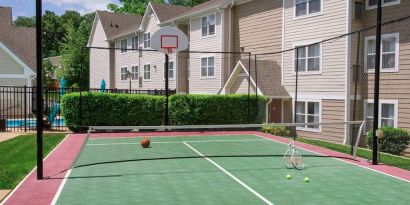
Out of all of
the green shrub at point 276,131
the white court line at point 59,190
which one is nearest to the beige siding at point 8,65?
the green shrub at point 276,131

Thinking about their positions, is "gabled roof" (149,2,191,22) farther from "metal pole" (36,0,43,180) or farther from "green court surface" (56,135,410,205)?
"metal pole" (36,0,43,180)

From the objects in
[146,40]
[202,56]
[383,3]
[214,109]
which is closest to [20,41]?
[146,40]

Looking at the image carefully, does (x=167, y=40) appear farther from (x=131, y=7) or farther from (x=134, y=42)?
(x=131, y=7)

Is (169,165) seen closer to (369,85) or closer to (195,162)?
(195,162)

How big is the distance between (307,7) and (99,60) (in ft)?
103

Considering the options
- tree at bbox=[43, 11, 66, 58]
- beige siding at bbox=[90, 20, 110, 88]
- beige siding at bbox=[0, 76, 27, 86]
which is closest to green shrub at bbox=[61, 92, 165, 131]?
beige siding at bbox=[0, 76, 27, 86]

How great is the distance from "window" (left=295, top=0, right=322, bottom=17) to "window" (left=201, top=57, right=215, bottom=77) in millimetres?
8177

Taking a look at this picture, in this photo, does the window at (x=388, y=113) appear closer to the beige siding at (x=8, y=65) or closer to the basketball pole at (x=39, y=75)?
the basketball pole at (x=39, y=75)

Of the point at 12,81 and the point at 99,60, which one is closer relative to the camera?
the point at 12,81

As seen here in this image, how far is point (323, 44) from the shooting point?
2233cm

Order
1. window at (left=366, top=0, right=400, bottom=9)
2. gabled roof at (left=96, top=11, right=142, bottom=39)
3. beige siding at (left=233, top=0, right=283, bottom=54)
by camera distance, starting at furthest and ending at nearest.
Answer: gabled roof at (left=96, top=11, right=142, bottom=39)
beige siding at (left=233, top=0, right=283, bottom=54)
window at (left=366, top=0, right=400, bottom=9)

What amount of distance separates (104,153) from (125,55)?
29686mm

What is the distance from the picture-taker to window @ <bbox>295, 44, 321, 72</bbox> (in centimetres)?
2273

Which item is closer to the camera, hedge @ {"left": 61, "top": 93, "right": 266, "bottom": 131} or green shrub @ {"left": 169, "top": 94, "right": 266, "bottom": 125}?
hedge @ {"left": 61, "top": 93, "right": 266, "bottom": 131}
